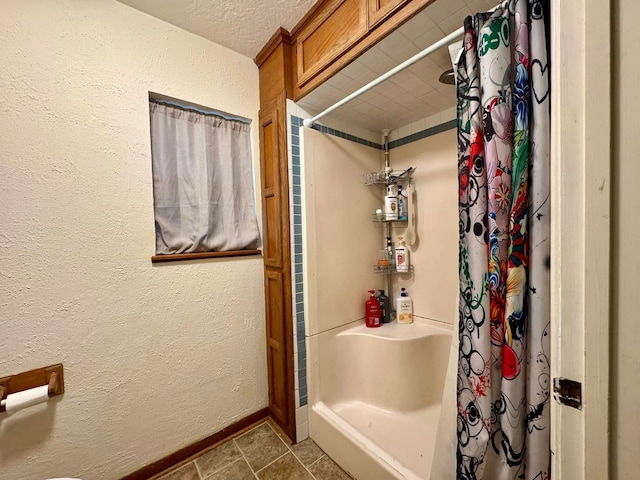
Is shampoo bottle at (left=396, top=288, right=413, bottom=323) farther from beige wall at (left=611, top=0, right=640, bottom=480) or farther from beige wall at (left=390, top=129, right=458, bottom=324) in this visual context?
beige wall at (left=611, top=0, right=640, bottom=480)

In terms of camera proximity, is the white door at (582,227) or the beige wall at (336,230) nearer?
the white door at (582,227)

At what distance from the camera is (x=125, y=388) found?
109cm

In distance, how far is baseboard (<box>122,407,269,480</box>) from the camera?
1129 mm

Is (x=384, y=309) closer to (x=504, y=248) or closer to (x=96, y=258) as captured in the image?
(x=504, y=248)

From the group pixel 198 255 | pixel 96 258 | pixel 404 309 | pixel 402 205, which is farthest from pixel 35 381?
pixel 402 205

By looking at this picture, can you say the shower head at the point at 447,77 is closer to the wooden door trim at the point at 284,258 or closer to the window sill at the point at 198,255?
the wooden door trim at the point at 284,258

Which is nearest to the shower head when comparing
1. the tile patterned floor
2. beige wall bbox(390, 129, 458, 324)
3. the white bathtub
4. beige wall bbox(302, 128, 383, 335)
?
beige wall bbox(390, 129, 458, 324)

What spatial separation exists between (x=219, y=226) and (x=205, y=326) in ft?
1.75

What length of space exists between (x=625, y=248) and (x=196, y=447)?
1752mm

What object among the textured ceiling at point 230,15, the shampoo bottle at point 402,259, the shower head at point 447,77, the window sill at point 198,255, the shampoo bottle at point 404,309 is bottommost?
the shampoo bottle at point 404,309

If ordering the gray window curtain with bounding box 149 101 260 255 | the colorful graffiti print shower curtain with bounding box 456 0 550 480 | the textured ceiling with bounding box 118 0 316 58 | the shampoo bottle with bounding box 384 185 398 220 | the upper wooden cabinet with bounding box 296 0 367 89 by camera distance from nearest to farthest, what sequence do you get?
the colorful graffiti print shower curtain with bounding box 456 0 550 480, the upper wooden cabinet with bounding box 296 0 367 89, the textured ceiling with bounding box 118 0 316 58, the gray window curtain with bounding box 149 101 260 255, the shampoo bottle with bounding box 384 185 398 220

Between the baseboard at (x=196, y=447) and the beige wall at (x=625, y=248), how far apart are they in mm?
1501

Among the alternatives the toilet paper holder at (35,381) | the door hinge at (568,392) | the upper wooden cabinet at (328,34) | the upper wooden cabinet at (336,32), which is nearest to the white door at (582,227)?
the door hinge at (568,392)

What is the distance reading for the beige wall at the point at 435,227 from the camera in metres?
1.52
